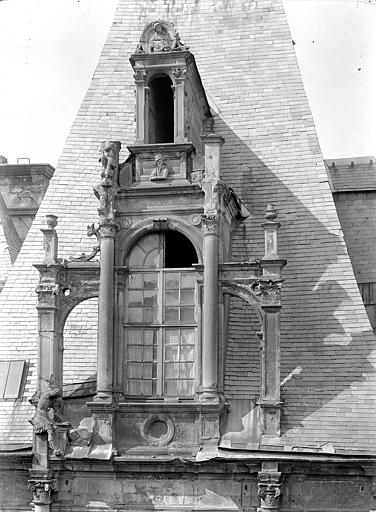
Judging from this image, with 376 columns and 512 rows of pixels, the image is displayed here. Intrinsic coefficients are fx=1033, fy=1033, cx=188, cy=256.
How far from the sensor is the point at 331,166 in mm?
25750

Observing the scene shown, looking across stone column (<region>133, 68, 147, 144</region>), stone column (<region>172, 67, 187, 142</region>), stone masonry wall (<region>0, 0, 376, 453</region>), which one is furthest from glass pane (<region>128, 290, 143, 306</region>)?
stone column (<region>172, 67, 187, 142</region>)

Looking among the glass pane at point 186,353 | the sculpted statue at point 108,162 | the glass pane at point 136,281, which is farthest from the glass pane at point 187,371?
the sculpted statue at point 108,162

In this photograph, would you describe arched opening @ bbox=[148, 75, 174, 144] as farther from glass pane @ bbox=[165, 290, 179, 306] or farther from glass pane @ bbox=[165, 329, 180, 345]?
glass pane @ bbox=[165, 329, 180, 345]

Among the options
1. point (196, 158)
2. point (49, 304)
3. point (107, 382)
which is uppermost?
point (196, 158)

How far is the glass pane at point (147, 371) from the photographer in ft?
60.9

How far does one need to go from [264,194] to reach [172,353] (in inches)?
180

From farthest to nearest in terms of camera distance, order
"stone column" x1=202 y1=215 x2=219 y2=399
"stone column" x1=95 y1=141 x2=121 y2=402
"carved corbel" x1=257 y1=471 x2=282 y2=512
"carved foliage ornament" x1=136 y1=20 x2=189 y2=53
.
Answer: "carved foliage ornament" x1=136 y1=20 x2=189 y2=53 → "stone column" x1=95 y1=141 x2=121 y2=402 → "stone column" x1=202 y1=215 x2=219 y2=399 → "carved corbel" x1=257 y1=471 x2=282 y2=512

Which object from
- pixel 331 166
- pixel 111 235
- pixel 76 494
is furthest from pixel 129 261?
pixel 331 166

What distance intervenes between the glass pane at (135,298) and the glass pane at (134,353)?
793 millimetres

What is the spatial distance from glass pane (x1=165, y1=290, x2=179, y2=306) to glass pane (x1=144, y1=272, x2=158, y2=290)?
270 mm

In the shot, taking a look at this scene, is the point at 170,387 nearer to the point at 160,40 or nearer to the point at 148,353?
the point at 148,353

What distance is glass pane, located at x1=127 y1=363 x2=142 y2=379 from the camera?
18.6 metres

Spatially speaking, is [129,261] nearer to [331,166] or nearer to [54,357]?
[54,357]

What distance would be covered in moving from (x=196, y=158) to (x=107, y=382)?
4.52 metres
